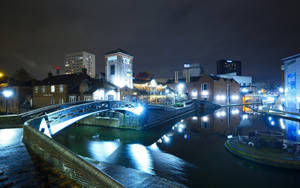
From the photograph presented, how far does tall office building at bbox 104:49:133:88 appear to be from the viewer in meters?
36.7

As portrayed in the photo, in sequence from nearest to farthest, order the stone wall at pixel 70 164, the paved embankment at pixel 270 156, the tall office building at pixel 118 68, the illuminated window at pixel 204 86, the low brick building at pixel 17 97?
1. the stone wall at pixel 70 164
2. the paved embankment at pixel 270 156
3. the tall office building at pixel 118 68
4. the low brick building at pixel 17 97
5. the illuminated window at pixel 204 86

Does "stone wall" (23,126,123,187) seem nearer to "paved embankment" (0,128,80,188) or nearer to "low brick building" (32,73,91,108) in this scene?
"paved embankment" (0,128,80,188)

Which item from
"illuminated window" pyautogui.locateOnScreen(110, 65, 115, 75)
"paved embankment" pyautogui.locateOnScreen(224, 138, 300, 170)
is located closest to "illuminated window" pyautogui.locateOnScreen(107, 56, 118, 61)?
"illuminated window" pyautogui.locateOnScreen(110, 65, 115, 75)

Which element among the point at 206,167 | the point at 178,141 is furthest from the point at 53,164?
the point at 178,141

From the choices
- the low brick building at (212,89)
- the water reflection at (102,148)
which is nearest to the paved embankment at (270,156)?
the water reflection at (102,148)

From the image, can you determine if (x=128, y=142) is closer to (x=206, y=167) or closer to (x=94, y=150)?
(x=94, y=150)

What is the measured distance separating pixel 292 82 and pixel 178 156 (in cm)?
4281

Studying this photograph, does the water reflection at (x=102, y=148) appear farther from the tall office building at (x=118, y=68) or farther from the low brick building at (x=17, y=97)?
the low brick building at (x=17, y=97)

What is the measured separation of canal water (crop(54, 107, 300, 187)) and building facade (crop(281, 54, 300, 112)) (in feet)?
65.4

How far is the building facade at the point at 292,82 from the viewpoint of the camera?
37656mm

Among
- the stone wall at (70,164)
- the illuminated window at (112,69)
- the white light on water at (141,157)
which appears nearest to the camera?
the stone wall at (70,164)

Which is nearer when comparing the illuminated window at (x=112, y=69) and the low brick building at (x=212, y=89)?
the illuminated window at (x=112, y=69)

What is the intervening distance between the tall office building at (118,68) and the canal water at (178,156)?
14477 mm

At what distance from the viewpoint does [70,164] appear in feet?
14.0
